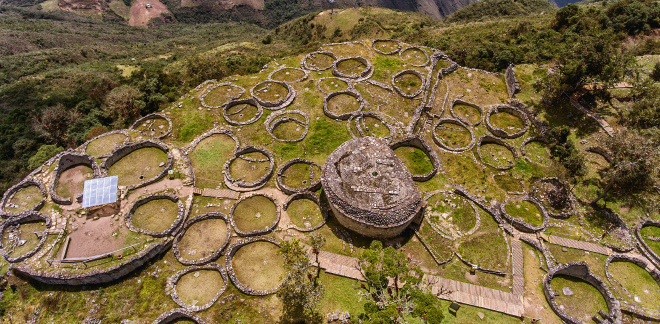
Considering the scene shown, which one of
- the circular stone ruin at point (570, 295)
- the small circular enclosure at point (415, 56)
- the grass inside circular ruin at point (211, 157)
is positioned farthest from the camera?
the small circular enclosure at point (415, 56)

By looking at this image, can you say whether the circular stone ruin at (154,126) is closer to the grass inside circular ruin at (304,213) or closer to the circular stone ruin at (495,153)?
the grass inside circular ruin at (304,213)

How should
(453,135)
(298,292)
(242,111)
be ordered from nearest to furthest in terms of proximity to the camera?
(298,292) → (453,135) → (242,111)

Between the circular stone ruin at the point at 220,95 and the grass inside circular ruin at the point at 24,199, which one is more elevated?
the circular stone ruin at the point at 220,95

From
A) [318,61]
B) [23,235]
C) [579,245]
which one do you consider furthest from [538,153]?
[23,235]

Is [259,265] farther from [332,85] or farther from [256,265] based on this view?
[332,85]

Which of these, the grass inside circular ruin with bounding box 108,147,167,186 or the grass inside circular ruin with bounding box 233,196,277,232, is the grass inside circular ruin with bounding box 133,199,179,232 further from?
the grass inside circular ruin with bounding box 233,196,277,232

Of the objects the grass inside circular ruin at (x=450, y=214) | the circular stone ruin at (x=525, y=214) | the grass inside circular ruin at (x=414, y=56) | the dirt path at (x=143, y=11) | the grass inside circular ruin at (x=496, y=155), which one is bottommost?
the dirt path at (x=143, y=11)

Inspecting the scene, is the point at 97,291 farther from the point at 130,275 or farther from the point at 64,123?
the point at 64,123

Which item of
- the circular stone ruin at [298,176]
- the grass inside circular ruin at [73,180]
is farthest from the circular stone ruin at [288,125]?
the grass inside circular ruin at [73,180]

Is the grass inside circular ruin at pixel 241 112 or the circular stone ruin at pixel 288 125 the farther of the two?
the grass inside circular ruin at pixel 241 112
